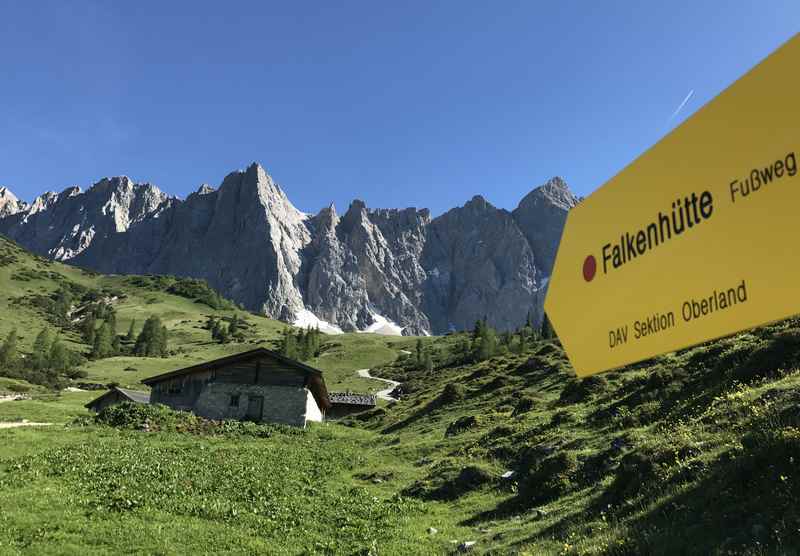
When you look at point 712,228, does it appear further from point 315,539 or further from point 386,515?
point 386,515

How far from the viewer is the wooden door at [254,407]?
43406 mm

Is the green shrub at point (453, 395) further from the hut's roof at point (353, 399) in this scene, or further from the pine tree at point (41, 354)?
the pine tree at point (41, 354)

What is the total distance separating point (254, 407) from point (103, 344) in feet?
381

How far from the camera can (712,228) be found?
111 inches

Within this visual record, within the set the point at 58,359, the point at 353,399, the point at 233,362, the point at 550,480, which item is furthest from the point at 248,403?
the point at 58,359

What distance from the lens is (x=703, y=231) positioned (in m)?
2.89

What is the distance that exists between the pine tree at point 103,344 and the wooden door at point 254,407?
365 feet

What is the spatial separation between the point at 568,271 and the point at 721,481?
310 inches

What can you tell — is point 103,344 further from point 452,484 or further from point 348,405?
point 452,484

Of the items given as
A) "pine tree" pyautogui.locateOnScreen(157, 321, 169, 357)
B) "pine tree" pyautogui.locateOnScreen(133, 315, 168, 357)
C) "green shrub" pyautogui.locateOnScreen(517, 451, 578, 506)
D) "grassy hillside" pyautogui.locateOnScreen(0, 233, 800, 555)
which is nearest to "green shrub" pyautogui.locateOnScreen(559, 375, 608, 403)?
"grassy hillside" pyautogui.locateOnScreen(0, 233, 800, 555)

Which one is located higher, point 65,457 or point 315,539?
point 65,457

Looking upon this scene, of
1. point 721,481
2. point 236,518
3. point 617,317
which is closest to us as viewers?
point 617,317

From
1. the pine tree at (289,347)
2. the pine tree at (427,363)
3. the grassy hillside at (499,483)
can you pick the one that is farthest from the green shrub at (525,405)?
the pine tree at (289,347)

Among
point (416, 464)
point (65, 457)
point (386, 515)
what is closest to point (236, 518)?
point (386, 515)
